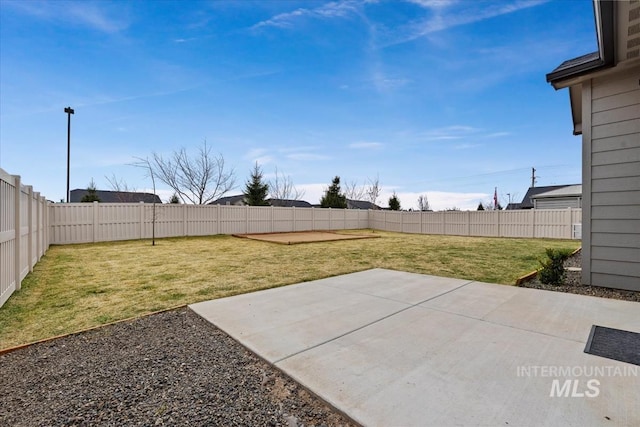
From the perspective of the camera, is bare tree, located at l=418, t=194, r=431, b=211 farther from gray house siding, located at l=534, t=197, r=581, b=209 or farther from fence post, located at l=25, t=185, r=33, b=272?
fence post, located at l=25, t=185, r=33, b=272

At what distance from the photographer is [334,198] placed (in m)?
27.5

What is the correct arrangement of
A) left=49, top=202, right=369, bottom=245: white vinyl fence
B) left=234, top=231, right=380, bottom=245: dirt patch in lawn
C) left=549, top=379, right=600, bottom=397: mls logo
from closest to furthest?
left=549, top=379, right=600, bottom=397: mls logo → left=49, top=202, right=369, bottom=245: white vinyl fence → left=234, top=231, right=380, bottom=245: dirt patch in lawn

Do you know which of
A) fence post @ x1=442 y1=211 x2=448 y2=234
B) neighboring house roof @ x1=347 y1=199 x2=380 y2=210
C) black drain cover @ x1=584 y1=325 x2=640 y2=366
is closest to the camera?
black drain cover @ x1=584 y1=325 x2=640 y2=366

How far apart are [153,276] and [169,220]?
8.43 m

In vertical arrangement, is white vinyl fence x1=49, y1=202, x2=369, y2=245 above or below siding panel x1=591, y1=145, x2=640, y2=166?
below

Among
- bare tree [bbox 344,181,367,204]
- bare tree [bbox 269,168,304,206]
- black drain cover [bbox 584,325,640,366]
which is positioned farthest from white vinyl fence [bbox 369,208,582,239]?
bare tree [bbox 344,181,367,204]

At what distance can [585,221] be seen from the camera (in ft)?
14.8

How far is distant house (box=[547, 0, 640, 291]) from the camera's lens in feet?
13.3

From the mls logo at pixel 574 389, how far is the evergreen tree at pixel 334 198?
83.1 feet

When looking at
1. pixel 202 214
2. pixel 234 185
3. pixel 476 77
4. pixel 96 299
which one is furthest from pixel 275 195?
pixel 96 299

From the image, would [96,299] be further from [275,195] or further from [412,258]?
[275,195]

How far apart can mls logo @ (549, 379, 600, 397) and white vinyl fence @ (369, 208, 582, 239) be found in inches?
566

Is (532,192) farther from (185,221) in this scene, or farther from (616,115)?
(185,221)

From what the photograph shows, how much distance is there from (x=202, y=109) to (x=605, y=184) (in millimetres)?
14513
